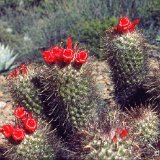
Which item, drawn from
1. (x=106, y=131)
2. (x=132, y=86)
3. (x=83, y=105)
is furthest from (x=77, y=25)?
(x=106, y=131)

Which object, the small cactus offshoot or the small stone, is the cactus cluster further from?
the small stone

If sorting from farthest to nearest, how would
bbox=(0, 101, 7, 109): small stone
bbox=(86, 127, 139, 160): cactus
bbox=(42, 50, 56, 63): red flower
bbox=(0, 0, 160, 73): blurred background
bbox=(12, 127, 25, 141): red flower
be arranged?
1. bbox=(0, 0, 160, 73): blurred background
2. bbox=(0, 101, 7, 109): small stone
3. bbox=(42, 50, 56, 63): red flower
4. bbox=(12, 127, 25, 141): red flower
5. bbox=(86, 127, 139, 160): cactus

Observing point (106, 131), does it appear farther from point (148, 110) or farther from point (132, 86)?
point (132, 86)

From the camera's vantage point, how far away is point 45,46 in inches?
321

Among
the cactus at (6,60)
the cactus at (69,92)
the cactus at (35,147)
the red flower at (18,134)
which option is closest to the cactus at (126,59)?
the cactus at (69,92)

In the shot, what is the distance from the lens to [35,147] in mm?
3516

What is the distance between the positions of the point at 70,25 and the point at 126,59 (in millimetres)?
4661

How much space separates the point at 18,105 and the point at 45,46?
4154 mm

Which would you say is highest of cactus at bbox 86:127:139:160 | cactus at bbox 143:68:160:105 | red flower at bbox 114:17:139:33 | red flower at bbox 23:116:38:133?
red flower at bbox 114:17:139:33

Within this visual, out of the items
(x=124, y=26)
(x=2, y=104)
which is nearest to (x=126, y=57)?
(x=124, y=26)

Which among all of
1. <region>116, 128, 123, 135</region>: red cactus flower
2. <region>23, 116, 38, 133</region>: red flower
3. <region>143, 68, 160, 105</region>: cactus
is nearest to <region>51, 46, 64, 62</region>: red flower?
<region>23, 116, 38, 133</region>: red flower

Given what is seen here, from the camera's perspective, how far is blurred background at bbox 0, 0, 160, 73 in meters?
7.45

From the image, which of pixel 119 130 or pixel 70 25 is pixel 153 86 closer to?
pixel 119 130

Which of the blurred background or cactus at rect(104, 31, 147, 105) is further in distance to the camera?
the blurred background
